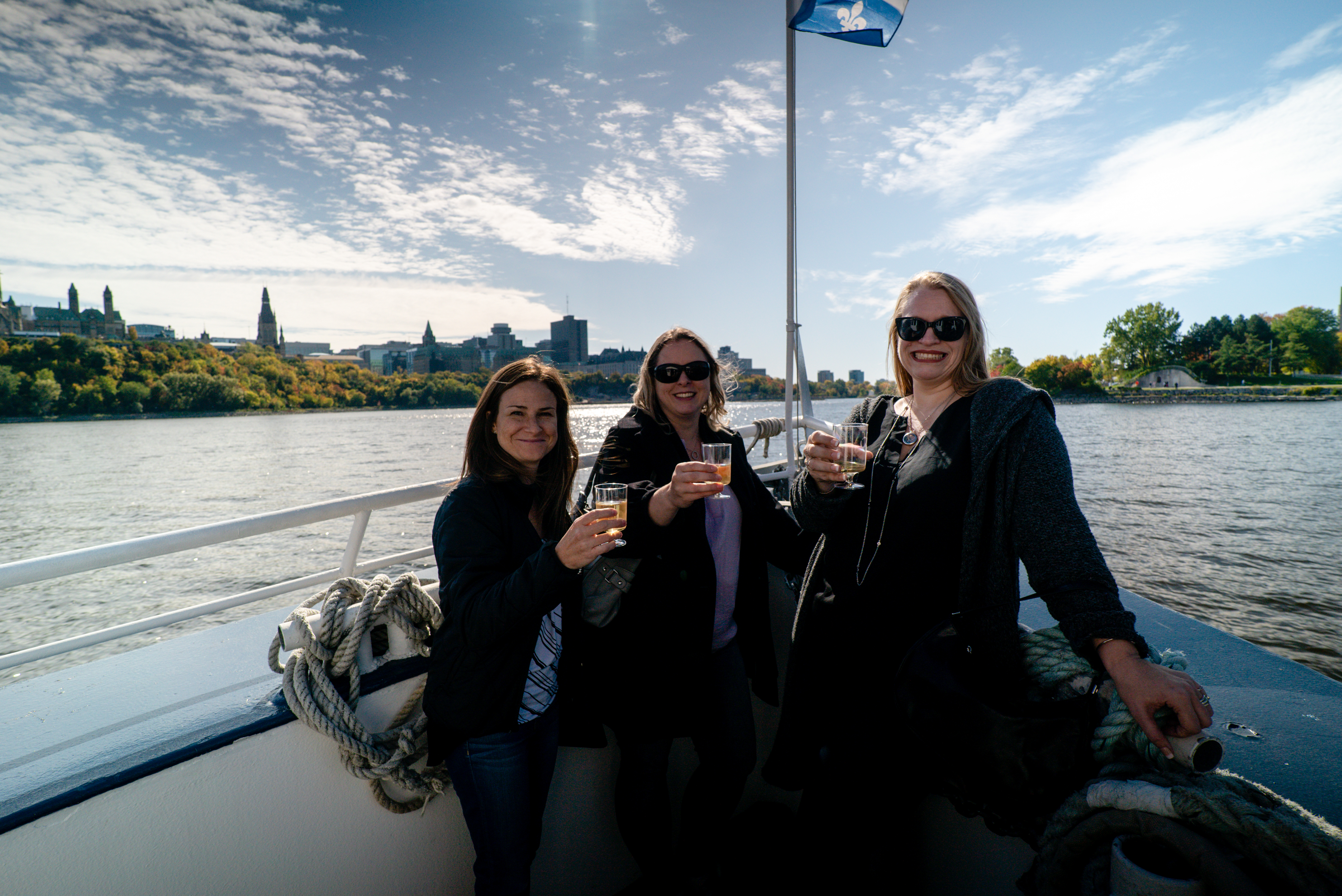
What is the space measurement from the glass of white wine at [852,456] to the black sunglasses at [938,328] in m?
0.28

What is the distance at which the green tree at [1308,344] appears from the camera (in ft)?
246

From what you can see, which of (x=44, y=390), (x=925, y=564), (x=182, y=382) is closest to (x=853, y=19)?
(x=925, y=564)

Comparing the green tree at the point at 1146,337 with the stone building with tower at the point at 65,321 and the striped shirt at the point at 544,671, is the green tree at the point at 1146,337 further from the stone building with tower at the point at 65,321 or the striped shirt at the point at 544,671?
the stone building with tower at the point at 65,321

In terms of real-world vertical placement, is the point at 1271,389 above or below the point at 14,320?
below

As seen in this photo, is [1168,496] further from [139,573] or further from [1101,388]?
[1101,388]

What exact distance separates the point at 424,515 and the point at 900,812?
71.1ft

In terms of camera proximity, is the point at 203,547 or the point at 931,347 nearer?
the point at 203,547

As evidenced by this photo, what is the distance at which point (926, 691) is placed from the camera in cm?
128

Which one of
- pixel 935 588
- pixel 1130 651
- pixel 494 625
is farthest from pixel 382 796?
pixel 1130 651

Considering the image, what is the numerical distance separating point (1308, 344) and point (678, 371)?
107 metres

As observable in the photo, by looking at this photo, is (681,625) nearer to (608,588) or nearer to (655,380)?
(608,588)

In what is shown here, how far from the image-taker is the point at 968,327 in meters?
1.65

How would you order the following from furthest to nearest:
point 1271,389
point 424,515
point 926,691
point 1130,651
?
point 1271,389
point 424,515
point 926,691
point 1130,651

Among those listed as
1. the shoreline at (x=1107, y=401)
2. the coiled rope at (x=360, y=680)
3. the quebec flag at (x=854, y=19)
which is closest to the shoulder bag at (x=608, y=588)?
the coiled rope at (x=360, y=680)
